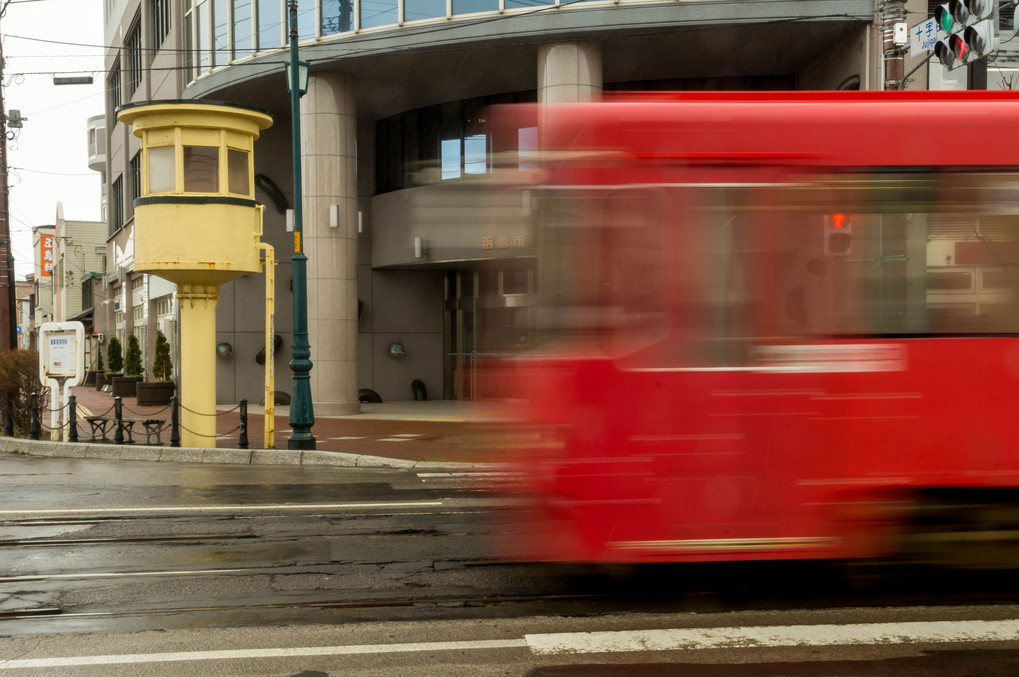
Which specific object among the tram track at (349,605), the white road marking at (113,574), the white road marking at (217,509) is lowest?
the white road marking at (217,509)

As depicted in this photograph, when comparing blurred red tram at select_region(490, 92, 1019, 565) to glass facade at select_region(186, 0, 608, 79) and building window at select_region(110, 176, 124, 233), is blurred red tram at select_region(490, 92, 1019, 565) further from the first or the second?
building window at select_region(110, 176, 124, 233)

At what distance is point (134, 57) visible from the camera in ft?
133

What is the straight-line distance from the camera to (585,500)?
6.01m

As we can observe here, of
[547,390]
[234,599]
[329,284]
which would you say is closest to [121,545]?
[234,599]

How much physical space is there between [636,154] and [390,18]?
58.9 feet

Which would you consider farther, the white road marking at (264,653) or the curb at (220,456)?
the curb at (220,456)

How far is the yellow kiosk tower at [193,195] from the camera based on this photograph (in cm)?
1530

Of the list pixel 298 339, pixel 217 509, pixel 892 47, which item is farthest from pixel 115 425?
pixel 892 47

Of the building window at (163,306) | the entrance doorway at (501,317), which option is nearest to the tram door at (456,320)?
the building window at (163,306)

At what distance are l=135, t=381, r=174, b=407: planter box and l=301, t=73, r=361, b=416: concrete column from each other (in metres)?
7.66

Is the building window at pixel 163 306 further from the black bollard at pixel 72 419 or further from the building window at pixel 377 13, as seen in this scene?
the black bollard at pixel 72 419

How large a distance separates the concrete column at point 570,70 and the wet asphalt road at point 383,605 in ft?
44.3

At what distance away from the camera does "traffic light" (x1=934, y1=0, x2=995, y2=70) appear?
1202 cm

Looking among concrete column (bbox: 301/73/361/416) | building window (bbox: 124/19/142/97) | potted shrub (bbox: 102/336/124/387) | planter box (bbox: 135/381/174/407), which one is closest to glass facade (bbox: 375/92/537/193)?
concrete column (bbox: 301/73/361/416)
